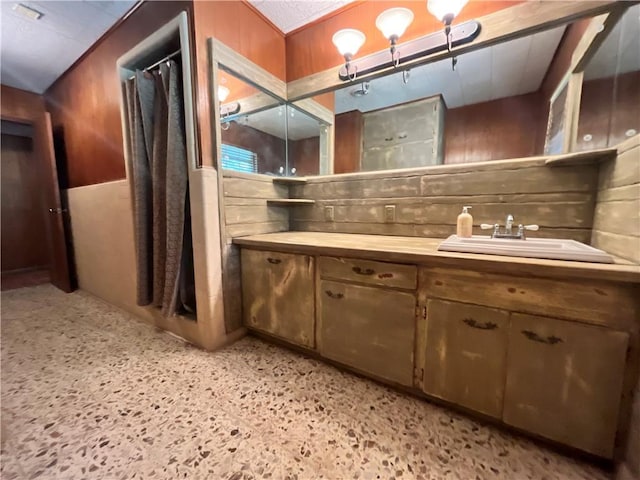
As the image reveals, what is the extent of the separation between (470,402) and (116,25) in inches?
139

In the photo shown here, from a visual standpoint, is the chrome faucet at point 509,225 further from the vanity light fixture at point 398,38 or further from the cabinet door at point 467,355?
the vanity light fixture at point 398,38

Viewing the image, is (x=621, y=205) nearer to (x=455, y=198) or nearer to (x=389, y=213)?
(x=455, y=198)

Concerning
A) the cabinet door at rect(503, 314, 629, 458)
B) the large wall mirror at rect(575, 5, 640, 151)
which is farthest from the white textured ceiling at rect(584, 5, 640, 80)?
the cabinet door at rect(503, 314, 629, 458)

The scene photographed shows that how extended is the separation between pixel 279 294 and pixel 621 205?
1.68 meters

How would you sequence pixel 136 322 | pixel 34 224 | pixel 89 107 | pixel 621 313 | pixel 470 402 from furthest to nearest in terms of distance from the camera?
pixel 34 224 → pixel 89 107 → pixel 136 322 → pixel 470 402 → pixel 621 313

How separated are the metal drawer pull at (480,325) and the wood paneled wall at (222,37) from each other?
1.69 m

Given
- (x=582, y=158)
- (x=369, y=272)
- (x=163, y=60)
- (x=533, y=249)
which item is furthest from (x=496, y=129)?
(x=163, y=60)

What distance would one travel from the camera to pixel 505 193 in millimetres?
1391

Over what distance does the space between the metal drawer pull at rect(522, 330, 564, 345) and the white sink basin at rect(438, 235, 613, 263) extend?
11.7 inches

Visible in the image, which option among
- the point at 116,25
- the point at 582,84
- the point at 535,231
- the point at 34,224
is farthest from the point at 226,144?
the point at 34,224

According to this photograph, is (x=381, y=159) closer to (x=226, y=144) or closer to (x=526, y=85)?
(x=526, y=85)

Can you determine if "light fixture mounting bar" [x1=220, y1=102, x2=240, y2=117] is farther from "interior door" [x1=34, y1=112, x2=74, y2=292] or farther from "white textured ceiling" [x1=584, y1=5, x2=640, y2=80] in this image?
"interior door" [x1=34, y1=112, x2=74, y2=292]

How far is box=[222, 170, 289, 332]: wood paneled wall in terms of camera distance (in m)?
1.72

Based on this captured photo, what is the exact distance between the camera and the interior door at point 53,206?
280 centimetres
